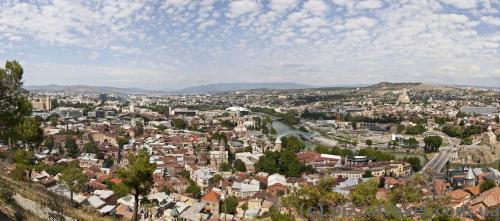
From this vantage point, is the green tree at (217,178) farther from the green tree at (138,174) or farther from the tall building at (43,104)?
the tall building at (43,104)

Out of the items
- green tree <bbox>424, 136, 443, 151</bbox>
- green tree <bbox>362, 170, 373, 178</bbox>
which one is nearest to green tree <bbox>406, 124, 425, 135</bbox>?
green tree <bbox>424, 136, 443, 151</bbox>

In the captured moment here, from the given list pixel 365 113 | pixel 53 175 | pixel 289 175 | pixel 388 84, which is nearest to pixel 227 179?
pixel 289 175

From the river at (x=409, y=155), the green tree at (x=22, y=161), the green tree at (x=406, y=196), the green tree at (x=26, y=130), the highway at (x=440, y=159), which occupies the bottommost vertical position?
the river at (x=409, y=155)

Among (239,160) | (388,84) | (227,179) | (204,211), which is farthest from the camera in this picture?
(388,84)

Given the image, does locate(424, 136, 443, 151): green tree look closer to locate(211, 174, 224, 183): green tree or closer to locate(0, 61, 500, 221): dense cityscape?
locate(0, 61, 500, 221): dense cityscape

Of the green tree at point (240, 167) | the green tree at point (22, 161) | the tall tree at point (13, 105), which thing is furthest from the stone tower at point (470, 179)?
the tall tree at point (13, 105)

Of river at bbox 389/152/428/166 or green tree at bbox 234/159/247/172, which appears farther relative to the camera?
river at bbox 389/152/428/166

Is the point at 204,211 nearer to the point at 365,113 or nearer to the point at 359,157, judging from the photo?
the point at 359,157

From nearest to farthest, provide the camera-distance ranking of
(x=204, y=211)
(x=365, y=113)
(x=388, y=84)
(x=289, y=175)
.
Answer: (x=204, y=211), (x=289, y=175), (x=365, y=113), (x=388, y=84)
